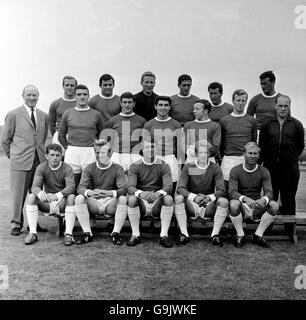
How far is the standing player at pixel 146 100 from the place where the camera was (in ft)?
20.7

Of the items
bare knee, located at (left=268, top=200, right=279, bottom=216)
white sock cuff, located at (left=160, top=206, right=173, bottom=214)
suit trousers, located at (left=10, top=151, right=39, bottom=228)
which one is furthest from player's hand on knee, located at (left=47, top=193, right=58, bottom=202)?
bare knee, located at (left=268, top=200, right=279, bottom=216)

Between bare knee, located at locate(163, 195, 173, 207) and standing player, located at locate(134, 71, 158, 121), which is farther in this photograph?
standing player, located at locate(134, 71, 158, 121)

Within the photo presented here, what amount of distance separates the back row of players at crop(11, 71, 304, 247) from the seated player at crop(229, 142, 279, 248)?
0.04 feet

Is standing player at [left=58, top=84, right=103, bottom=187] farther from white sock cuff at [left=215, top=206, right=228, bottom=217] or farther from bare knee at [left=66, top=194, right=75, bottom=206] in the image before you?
white sock cuff at [left=215, top=206, right=228, bottom=217]

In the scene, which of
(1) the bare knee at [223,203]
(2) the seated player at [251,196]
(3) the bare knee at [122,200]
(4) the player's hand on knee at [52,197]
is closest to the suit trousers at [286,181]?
(2) the seated player at [251,196]

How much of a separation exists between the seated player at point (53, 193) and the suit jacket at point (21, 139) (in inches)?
14.5

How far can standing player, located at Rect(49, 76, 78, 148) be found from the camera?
6219 millimetres

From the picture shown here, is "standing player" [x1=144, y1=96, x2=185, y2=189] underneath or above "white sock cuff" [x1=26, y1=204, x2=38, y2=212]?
above

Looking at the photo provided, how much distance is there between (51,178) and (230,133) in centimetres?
248

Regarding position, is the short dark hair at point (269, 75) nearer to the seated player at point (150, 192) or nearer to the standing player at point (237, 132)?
the standing player at point (237, 132)

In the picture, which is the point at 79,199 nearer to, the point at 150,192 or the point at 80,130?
the point at 150,192

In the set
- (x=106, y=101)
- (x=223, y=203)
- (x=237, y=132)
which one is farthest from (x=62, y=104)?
(x=223, y=203)

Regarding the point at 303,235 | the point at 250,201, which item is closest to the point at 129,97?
the point at 250,201

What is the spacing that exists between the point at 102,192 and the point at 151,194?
628mm
